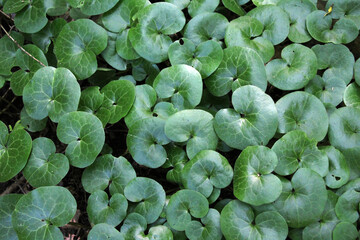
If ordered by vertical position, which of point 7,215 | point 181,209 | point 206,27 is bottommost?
point 7,215

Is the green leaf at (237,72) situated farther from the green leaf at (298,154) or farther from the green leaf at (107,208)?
the green leaf at (107,208)

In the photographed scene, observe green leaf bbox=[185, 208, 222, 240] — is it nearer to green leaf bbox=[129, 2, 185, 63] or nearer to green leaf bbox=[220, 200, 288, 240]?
green leaf bbox=[220, 200, 288, 240]

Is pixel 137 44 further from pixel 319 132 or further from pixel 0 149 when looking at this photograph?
pixel 319 132

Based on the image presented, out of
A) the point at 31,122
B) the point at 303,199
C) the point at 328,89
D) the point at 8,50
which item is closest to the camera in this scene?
the point at 303,199

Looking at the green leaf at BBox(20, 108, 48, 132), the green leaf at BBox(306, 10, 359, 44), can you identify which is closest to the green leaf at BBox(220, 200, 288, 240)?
the green leaf at BBox(306, 10, 359, 44)

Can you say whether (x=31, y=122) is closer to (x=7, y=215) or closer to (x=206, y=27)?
(x=7, y=215)

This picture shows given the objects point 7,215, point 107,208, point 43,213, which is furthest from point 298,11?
point 7,215

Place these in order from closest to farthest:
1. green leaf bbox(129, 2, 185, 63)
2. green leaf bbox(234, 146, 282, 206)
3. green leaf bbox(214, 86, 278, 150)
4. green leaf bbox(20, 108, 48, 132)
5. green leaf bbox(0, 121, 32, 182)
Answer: green leaf bbox(234, 146, 282, 206), green leaf bbox(214, 86, 278, 150), green leaf bbox(0, 121, 32, 182), green leaf bbox(129, 2, 185, 63), green leaf bbox(20, 108, 48, 132)
